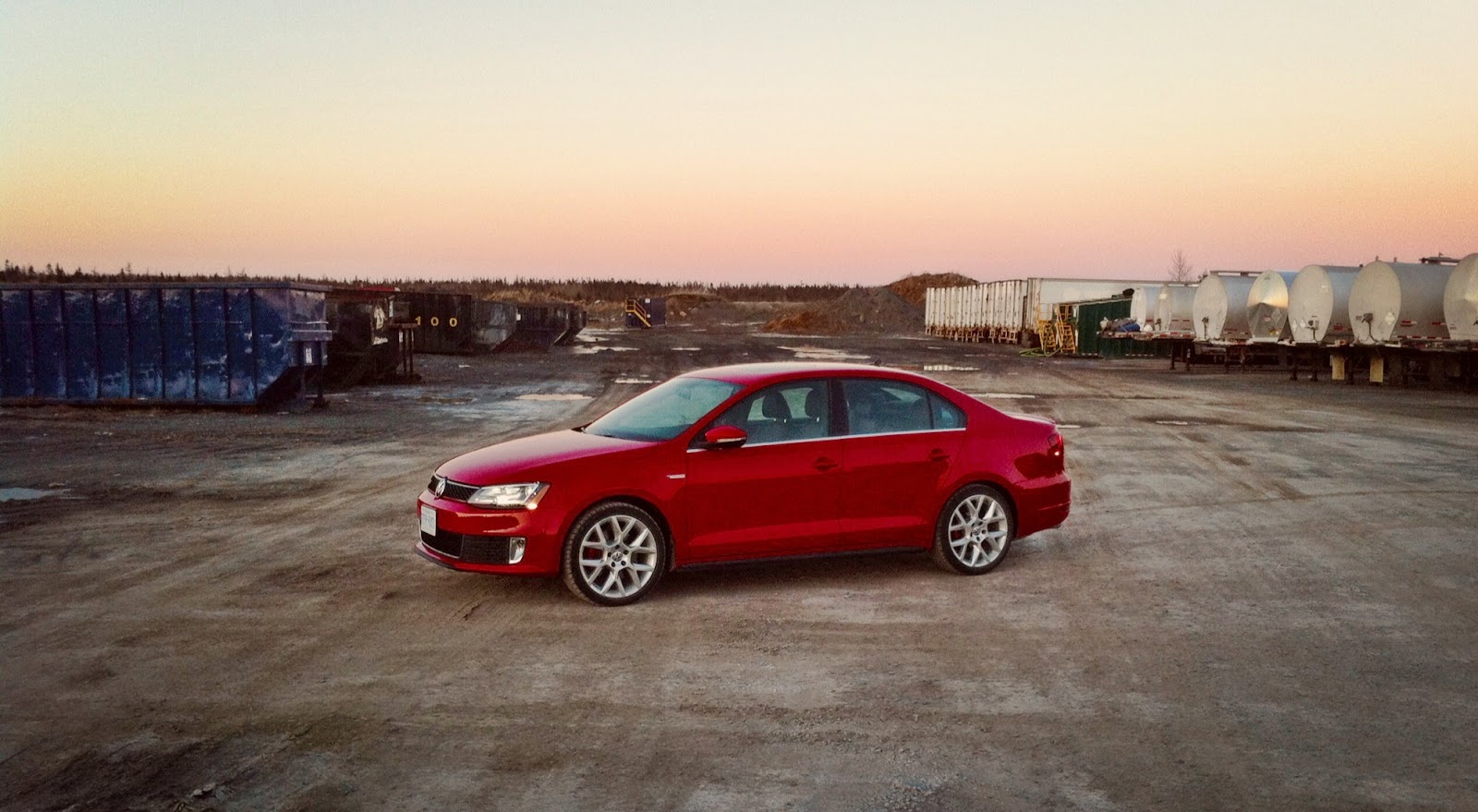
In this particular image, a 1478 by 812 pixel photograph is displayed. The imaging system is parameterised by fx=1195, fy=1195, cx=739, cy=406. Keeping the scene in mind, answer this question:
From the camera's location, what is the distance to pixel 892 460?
7.96 metres

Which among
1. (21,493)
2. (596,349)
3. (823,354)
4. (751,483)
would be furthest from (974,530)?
(596,349)

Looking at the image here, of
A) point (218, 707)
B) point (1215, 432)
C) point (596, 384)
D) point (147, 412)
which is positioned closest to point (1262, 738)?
point (218, 707)

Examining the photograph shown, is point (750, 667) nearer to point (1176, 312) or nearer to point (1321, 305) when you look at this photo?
point (1321, 305)

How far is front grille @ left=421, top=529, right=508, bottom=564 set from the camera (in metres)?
7.15

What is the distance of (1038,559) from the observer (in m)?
8.91

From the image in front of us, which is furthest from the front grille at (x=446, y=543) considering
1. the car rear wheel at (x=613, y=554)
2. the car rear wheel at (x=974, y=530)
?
the car rear wheel at (x=974, y=530)

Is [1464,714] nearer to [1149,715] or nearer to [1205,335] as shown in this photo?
[1149,715]

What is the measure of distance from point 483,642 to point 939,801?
302 centimetres

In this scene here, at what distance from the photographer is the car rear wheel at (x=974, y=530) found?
8211 mm

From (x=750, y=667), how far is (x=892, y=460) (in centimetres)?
229

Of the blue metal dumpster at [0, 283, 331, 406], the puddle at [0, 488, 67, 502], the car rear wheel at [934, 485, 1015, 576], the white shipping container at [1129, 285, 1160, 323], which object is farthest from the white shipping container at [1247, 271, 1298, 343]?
the puddle at [0, 488, 67, 502]

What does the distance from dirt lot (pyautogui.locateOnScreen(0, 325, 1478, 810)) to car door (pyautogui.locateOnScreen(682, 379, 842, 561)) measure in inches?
15.5

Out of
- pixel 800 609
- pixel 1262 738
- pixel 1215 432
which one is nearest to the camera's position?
pixel 1262 738

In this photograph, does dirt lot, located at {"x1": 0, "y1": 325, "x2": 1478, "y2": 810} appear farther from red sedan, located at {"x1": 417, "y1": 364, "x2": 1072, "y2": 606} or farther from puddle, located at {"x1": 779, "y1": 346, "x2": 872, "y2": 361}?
puddle, located at {"x1": 779, "y1": 346, "x2": 872, "y2": 361}
